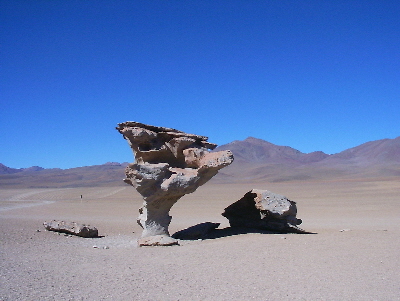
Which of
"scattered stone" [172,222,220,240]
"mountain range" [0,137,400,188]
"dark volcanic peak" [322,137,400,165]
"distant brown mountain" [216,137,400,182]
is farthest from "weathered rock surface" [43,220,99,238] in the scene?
"dark volcanic peak" [322,137,400,165]

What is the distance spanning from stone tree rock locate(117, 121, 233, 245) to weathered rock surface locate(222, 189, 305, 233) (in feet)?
6.44

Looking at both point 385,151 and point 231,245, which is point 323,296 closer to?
point 231,245

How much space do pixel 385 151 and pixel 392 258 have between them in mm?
159252

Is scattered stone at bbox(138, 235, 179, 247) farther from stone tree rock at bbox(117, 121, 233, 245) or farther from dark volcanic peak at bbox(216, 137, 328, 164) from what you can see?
dark volcanic peak at bbox(216, 137, 328, 164)

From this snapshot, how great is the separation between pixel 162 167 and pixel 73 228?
444 cm

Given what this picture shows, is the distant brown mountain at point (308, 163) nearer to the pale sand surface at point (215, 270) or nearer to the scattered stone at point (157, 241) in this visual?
the scattered stone at point (157, 241)

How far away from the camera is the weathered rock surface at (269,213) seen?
41.8ft

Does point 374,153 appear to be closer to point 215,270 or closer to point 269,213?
point 269,213

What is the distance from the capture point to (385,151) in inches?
5979

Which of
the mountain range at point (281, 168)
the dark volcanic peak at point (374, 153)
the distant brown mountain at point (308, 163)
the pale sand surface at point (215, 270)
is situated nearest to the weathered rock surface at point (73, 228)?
the pale sand surface at point (215, 270)

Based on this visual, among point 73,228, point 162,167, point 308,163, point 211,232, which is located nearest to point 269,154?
point 308,163

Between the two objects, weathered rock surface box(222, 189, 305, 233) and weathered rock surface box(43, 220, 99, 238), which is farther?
weathered rock surface box(43, 220, 99, 238)

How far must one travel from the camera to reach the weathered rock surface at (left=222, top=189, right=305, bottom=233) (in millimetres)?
12742

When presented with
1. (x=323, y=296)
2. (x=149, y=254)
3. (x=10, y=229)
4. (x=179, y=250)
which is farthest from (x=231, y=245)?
(x=10, y=229)
